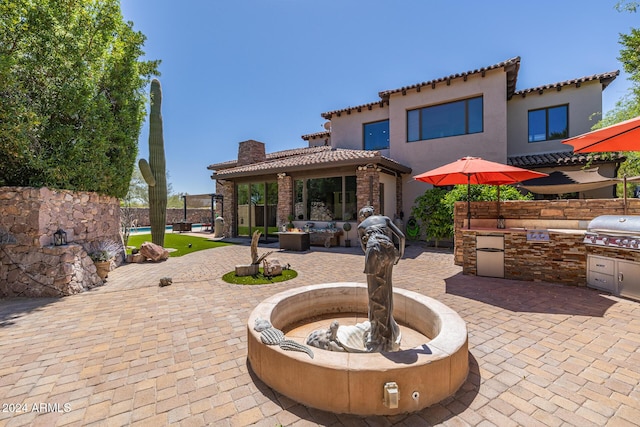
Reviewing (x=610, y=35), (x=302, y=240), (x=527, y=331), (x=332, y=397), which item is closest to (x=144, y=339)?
(x=332, y=397)

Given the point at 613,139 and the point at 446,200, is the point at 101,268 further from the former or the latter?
the point at 613,139

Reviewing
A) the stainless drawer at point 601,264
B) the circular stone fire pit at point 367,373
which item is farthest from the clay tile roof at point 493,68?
the circular stone fire pit at point 367,373

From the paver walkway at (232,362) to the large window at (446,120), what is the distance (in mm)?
9385

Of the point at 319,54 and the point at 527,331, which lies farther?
the point at 319,54

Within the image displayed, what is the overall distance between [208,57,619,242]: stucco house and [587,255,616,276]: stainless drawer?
678cm

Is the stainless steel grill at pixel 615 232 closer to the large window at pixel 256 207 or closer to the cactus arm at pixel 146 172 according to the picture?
the large window at pixel 256 207

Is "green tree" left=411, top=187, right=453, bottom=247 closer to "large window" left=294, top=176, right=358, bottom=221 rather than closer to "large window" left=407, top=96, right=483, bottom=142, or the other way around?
"large window" left=294, top=176, right=358, bottom=221

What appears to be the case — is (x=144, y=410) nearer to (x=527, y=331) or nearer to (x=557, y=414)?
(x=557, y=414)

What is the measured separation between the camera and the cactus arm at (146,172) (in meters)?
9.99

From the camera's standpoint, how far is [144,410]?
2.30 m

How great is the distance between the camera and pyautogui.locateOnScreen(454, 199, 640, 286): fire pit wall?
563 cm

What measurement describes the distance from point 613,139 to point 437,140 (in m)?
8.99

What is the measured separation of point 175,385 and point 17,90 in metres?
7.17

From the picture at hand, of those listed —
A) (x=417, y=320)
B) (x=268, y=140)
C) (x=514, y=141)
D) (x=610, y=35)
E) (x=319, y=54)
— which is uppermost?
(x=319, y=54)
